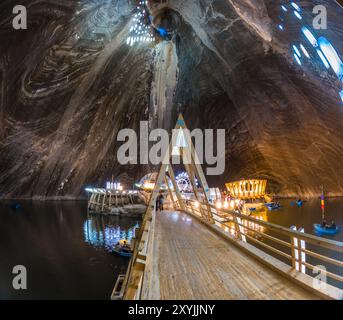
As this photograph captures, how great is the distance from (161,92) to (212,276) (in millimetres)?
39014

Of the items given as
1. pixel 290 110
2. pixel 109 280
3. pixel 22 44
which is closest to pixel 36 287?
pixel 109 280

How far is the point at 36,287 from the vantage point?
12.4 metres

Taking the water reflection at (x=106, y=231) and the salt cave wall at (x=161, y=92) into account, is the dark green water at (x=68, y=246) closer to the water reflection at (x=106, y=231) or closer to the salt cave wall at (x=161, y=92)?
the water reflection at (x=106, y=231)

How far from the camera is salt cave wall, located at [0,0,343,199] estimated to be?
69.9 ft

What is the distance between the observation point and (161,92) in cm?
4091

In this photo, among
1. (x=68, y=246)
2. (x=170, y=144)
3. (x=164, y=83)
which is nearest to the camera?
(x=170, y=144)

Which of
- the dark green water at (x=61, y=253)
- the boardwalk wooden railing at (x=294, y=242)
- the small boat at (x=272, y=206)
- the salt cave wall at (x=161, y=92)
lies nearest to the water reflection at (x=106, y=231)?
the dark green water at (x=61, y=253)

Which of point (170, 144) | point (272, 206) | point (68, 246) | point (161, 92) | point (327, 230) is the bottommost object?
point (68, 246)

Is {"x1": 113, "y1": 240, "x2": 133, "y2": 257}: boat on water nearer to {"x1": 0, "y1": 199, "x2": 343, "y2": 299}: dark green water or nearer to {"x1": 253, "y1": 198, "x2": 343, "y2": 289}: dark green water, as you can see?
{"x1": 0, "y1": 199, "x2": 343, "y2": 299}: dark green water

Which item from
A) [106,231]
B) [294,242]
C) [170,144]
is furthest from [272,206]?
[294,242]

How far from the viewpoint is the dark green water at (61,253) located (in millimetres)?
12289

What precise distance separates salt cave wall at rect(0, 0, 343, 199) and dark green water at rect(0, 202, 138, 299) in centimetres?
1119

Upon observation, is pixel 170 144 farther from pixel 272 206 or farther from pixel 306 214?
pixel 272 206

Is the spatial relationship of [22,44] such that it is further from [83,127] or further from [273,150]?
[273,150]
